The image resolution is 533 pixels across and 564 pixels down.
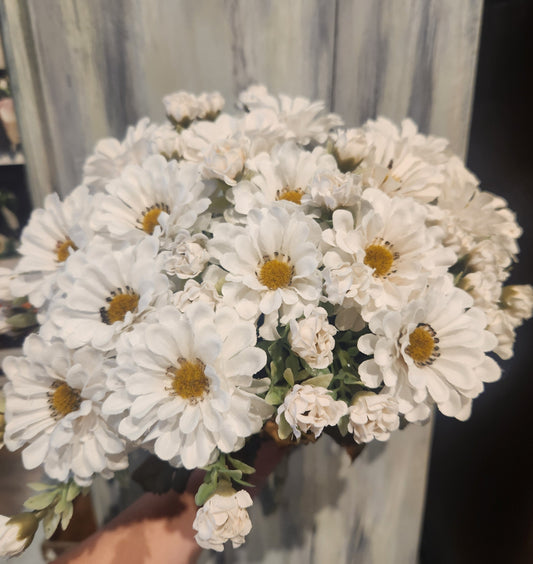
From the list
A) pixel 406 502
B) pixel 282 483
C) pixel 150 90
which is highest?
pixel 150 90

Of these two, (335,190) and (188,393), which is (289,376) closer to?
(188,393)

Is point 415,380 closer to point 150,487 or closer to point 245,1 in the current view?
point 150,487

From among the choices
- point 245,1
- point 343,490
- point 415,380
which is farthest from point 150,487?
point 245,1

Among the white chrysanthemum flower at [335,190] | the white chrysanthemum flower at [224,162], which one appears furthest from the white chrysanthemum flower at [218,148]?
the white chrysanthemum flower at [335,190]

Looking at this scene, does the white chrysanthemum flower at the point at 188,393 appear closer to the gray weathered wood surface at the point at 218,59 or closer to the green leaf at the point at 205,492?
the green leaf at the point at 205,492

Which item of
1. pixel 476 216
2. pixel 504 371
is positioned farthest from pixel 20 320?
pixel 504 371

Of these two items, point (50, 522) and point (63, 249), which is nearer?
point (50, 522)
